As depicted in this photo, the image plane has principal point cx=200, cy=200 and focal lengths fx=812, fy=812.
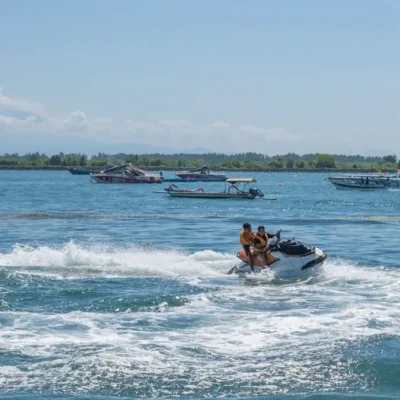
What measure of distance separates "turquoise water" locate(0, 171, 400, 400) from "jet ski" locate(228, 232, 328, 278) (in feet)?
1.20

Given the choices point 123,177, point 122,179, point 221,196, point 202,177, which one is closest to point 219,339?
point 221,196

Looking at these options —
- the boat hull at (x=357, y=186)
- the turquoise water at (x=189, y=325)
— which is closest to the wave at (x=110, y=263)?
the turquoise water at (x=189, y=325)

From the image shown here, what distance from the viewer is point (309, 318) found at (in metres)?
18.9

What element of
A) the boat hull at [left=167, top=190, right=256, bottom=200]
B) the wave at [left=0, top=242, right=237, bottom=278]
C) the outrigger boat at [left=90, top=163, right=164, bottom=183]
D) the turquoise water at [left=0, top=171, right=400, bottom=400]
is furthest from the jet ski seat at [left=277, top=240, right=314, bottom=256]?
the outrigger boat at [left=90, top=163, right=164, bottom=183]

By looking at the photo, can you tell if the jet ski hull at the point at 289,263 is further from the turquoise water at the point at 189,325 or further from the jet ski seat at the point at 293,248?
the turquoise water at the point at 189,325

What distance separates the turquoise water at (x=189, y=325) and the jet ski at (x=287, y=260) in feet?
1.20

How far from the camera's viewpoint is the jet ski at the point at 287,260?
2441 cm

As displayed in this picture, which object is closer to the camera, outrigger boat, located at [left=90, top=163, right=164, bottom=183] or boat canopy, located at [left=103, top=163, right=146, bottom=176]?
outrigger boat, located at [left=90, top=163, right=164, bottom=183]

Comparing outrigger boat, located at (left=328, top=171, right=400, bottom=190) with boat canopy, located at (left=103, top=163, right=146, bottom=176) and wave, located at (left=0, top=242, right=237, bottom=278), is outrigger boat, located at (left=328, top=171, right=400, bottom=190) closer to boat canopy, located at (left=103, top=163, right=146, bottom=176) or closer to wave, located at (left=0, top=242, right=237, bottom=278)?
boat canopy, located at (left=103, top=163, right=146, bottom=176)

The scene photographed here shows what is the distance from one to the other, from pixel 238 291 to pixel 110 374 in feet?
28.0

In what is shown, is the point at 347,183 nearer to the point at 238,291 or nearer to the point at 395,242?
the point at 395,242

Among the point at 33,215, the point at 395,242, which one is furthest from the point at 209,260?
the point at 33,215

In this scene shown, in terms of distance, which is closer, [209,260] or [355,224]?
[209,260]

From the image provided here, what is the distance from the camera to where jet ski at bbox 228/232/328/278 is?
2441 centimetres
